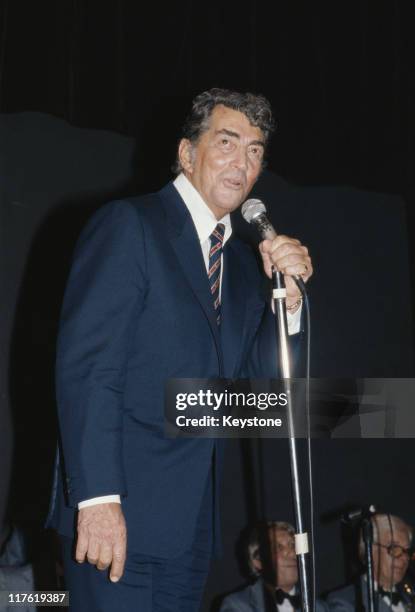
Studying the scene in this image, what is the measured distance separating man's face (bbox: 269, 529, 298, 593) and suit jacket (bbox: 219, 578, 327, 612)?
128 mm

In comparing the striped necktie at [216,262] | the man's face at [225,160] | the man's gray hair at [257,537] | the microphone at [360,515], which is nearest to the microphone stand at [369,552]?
the microphone at [360,515]

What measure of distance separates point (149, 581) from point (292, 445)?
0.39 metres

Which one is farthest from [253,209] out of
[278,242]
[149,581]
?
[149,581]

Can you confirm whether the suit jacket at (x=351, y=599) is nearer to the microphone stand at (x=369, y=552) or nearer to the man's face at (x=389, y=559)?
the man's face at (x=389, y=559)

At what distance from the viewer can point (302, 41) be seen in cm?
375

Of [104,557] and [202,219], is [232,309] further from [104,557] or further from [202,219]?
[104,557]

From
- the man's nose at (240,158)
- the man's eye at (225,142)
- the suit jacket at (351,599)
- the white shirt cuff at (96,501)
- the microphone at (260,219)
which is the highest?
the man's eye at (225,142)

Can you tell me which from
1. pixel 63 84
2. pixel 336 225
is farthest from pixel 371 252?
pixel 63 84

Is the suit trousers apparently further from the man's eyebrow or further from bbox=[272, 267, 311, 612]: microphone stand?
the man's eyebrow

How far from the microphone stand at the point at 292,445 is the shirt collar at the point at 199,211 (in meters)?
0.34

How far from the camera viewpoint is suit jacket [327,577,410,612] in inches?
132

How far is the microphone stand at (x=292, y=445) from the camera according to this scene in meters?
1.28

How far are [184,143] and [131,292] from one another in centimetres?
59

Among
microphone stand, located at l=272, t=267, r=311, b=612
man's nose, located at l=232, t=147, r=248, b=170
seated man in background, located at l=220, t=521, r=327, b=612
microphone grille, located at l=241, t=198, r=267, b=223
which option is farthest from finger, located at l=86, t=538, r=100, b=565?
seated man in background, located at l=220, t=521, r=327, b=612
